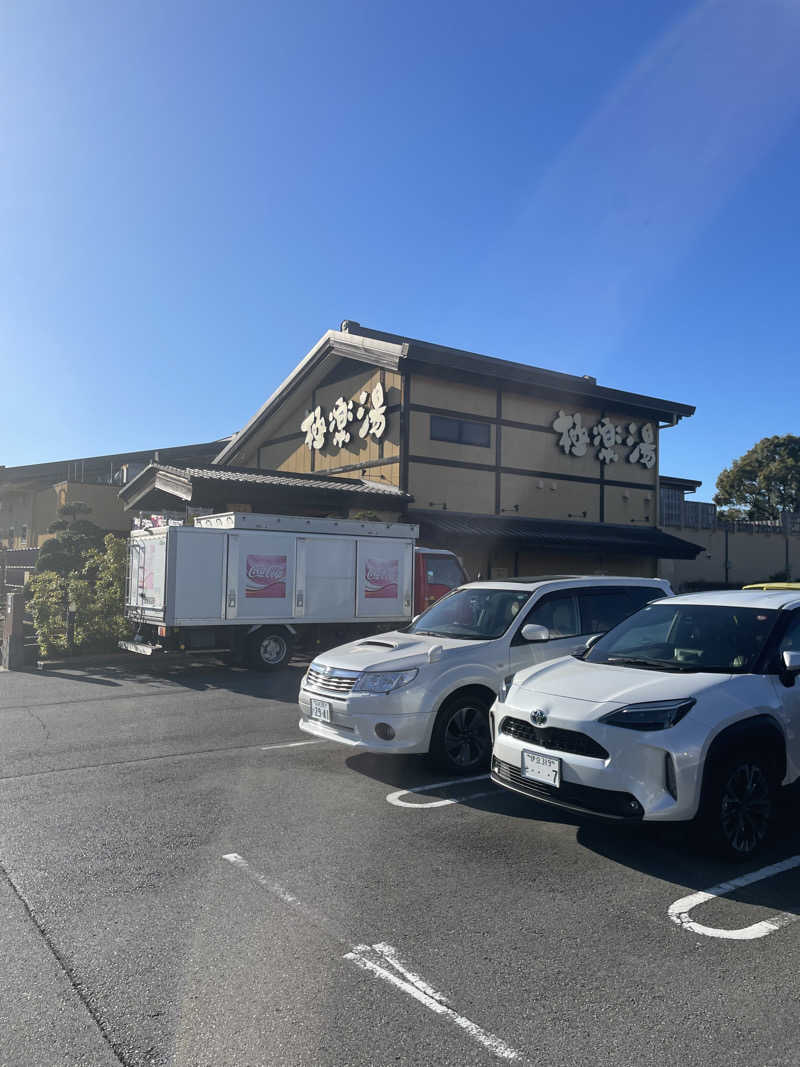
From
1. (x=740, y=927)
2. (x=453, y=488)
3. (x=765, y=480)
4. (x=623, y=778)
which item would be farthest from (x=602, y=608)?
(x=765, y=480)

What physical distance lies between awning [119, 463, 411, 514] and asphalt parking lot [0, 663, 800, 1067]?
12.0 meters

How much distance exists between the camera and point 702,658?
5.39 meters

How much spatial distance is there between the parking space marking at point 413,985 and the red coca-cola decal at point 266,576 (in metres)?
9.93

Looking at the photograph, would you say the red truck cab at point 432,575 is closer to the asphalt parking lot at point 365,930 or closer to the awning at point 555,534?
the awning at point 555,534

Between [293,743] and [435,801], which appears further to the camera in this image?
[293,743]

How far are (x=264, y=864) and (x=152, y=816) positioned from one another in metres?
1.28

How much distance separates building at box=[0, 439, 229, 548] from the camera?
2830 centimetres

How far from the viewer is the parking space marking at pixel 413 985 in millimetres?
2859

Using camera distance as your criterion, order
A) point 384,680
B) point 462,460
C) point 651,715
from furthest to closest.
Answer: point 462,460 → point 384,680 → point 651,715

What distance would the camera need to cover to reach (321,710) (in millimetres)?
6699

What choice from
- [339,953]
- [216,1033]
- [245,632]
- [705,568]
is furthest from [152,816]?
[705,568]

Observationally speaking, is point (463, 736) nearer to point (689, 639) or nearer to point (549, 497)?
point (689, 639)

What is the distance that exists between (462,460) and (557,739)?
57.7 feet

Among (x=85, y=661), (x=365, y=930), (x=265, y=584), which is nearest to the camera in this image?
(x=365, y=930)
